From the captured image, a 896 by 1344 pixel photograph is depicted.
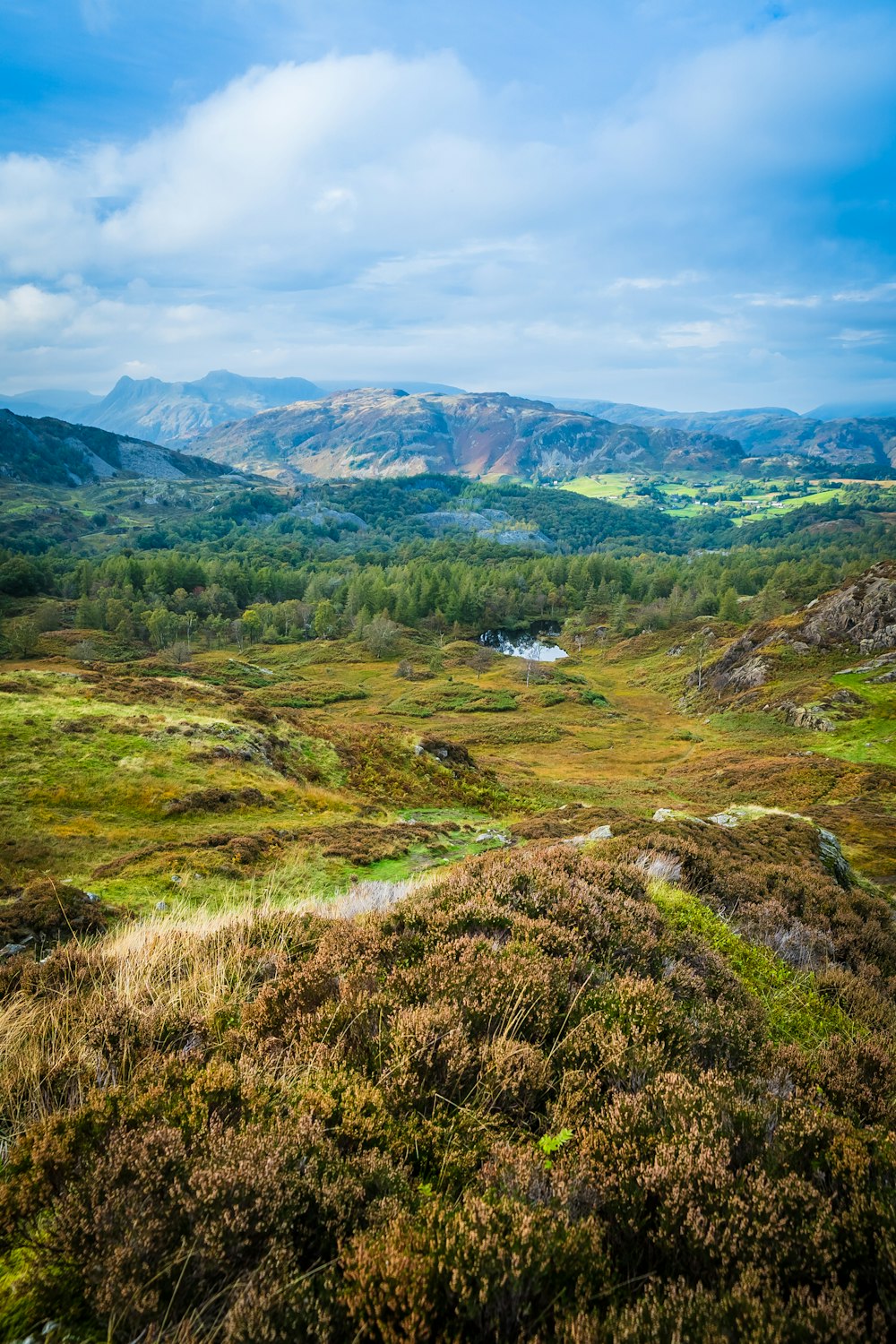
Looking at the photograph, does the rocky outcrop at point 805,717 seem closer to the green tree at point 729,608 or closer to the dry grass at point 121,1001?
the green tree at point 729,608

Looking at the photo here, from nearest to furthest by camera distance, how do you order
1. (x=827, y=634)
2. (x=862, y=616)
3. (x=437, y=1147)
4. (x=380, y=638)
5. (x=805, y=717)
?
(x=437, y=1147), (x=805, y=717), (x=862, y=616), (x=827, y=634), (x=380, y=638)

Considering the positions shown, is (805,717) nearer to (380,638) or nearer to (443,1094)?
(380,638)

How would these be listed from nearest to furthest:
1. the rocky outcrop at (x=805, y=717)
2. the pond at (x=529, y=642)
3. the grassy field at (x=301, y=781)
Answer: the grassy field at (x=301, y=781), the rocky outcrop at (x=805, y=717), the pond at (x=529, y=642)

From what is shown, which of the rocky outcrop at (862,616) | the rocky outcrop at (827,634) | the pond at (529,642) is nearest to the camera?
the rocky outcrop at (862,616)

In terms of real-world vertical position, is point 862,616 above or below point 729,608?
above

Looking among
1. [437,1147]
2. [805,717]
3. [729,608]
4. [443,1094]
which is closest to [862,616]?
[805,717]

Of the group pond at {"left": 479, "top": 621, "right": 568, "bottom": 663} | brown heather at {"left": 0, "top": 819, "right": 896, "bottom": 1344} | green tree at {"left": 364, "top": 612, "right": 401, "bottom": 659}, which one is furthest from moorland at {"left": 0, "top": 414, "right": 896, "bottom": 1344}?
pond at {"left": 479, "top": 621, "right": 568, "bottom": 663}

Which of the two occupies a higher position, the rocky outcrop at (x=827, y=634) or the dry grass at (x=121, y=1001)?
the dry grass at (x=121, y=1001)

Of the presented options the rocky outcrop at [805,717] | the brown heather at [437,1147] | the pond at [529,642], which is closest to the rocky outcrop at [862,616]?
the rocky outcrop at [805,717]

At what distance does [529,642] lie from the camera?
150500 millimetres

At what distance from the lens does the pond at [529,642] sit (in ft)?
468

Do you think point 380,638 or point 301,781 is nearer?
point 301,781

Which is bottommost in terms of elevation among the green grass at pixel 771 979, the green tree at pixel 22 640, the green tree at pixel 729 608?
the green tree at pixel 22 640

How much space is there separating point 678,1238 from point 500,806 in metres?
29.4
